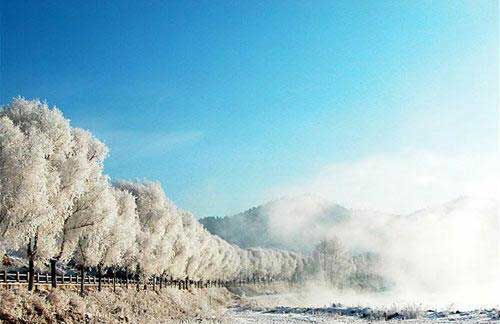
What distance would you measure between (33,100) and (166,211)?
154 feet

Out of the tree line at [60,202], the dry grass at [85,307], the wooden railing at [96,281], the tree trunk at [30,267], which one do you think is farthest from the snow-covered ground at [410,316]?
the tree trunk at [30,267]

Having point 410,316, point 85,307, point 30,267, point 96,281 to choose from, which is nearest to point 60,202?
point 30,267

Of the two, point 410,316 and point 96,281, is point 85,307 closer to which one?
point 96,281

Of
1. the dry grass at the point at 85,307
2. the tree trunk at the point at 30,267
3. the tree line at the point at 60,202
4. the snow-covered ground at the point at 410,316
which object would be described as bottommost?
the snow-covered ground at the point at 410,316

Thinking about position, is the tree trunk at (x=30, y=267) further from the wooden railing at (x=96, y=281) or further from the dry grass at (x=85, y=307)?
the wooden railing at (x=96, y=281)

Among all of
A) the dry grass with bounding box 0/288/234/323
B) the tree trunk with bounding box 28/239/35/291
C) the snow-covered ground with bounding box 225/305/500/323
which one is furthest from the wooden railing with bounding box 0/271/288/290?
the snow-covered ground with bounding box 225/305/500/323

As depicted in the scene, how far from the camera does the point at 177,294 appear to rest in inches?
3620

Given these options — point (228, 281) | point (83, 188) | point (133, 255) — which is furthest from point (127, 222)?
point (228, 281)

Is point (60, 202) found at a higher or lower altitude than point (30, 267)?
higher

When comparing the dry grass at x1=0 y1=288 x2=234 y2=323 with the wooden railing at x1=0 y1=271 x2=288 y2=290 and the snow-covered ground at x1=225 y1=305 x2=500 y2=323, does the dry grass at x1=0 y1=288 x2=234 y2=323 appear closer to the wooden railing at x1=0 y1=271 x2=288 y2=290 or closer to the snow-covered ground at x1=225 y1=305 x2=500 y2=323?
the wooden railing at x1=0 y1=271 x2=288 y2=290

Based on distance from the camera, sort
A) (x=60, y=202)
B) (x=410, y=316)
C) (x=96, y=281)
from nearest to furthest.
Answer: (x=60, y=202) → (x=410, y=316) → (x=96, y=281)

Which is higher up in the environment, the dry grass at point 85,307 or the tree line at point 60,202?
the tree line at point 60,202

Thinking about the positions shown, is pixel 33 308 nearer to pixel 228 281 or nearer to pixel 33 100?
pixel 33 100

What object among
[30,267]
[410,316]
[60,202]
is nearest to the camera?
[30,267]
